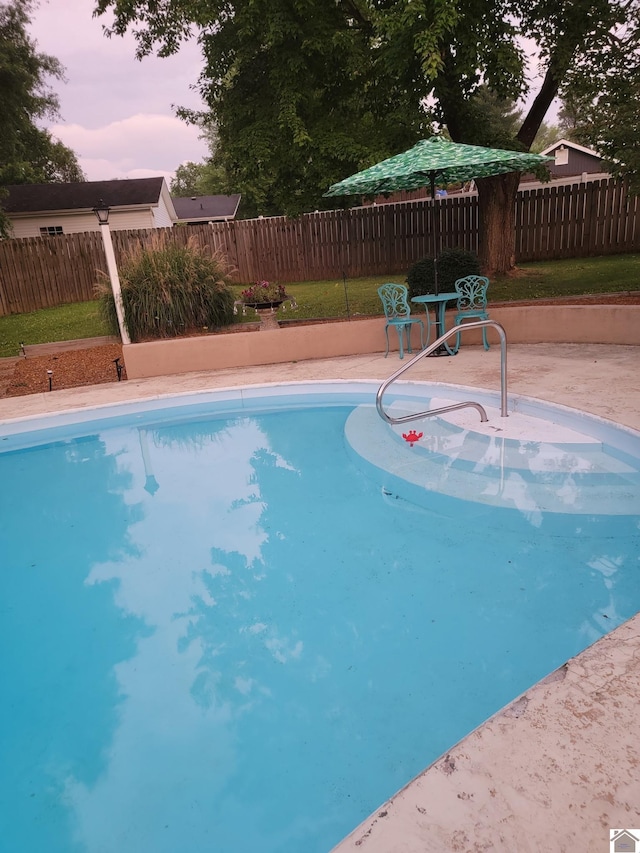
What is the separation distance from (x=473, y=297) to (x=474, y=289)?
170mm

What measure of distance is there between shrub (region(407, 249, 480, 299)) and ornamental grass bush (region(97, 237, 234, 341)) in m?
2.83

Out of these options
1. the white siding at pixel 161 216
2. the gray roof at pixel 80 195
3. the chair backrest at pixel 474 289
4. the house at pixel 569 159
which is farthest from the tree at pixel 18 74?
the house at pixel 569 159

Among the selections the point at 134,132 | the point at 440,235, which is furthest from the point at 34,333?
the point at 134,132

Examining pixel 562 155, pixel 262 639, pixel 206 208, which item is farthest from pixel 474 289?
pixel 562 155

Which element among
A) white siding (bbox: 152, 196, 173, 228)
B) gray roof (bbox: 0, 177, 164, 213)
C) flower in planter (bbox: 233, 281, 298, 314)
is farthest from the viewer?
white siding (bbox: 152, 196, 173, 228)

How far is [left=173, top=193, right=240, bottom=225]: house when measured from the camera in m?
27.6

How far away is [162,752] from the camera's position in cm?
228

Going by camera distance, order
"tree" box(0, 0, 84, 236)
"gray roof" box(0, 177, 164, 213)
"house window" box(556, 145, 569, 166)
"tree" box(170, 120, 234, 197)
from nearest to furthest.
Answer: "tree" box(0, 0, 84, 236)
"gray roof" box(0, 177, 164, 213)
"house window" box(556, 145, 569, 166)
"tree" box(170, 120, 234, 197)

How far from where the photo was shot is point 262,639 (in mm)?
2910

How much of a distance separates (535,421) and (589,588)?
88.7 inches

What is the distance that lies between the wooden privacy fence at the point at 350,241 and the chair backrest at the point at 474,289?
5.19m

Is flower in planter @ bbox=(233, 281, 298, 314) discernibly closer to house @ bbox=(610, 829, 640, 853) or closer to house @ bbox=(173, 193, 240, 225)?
house @ bbox=(610, 829, 640, 853)

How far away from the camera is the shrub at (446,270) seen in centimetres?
812

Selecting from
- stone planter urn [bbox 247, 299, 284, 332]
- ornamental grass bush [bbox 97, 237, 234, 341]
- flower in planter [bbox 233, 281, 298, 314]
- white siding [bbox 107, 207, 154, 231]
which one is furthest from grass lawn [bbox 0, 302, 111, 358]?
white siding [bbox 107, 207, 154, 231]
